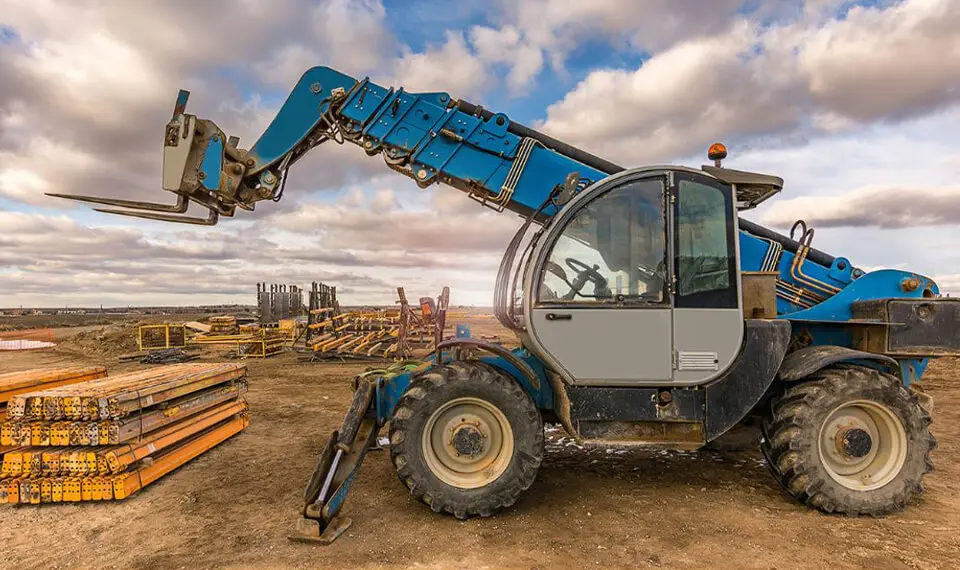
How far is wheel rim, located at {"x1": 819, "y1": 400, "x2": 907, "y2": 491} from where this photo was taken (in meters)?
4.65

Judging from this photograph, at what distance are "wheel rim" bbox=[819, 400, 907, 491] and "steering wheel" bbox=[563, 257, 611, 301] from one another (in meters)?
2.24

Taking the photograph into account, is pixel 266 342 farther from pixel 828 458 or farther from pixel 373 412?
pixel 828 458

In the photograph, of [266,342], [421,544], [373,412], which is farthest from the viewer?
[266,342]

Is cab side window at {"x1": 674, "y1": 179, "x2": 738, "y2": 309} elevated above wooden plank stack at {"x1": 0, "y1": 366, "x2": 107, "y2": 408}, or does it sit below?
above

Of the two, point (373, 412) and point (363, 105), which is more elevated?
point (363, 105)

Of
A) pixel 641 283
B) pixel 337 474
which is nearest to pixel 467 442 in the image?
pixel 337 474

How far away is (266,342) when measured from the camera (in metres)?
20.3

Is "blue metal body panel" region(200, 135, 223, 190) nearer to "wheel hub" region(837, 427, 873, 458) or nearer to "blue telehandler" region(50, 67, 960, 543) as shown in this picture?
"blue telehandler" region(50, 67, 960, 543)

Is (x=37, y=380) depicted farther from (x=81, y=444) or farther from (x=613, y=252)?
(x=613, y=252)

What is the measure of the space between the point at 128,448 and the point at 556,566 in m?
4.33

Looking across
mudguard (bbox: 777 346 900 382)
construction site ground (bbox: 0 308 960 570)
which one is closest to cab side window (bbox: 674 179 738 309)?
mudguard (bbox: 777 346 900 382)

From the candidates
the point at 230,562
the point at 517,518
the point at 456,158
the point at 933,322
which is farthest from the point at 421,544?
the point at 933,322

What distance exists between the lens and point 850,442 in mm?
4629

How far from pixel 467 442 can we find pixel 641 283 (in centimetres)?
205
